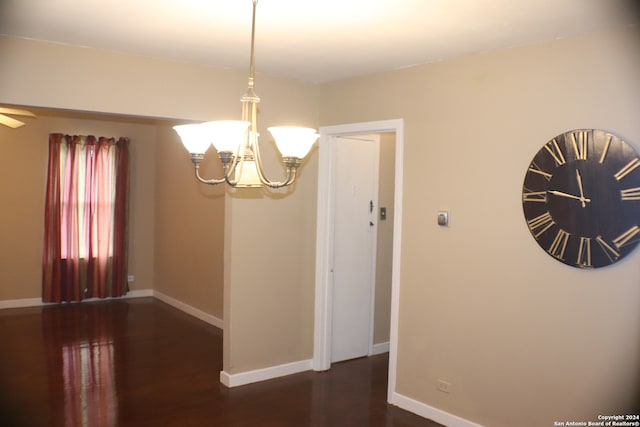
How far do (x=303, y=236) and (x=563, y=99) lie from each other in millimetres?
2400

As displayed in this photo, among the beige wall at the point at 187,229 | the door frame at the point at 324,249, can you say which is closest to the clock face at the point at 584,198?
the door frame at the point at 324,249

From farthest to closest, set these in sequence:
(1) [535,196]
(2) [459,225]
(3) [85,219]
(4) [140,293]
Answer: (4) [140,293], (3) [85,219], (2) [459,225], (1) [535,196]

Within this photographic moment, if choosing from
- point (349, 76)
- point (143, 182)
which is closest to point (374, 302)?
point (349, 76)

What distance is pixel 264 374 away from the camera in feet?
15.1

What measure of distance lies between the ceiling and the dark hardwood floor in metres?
2.49

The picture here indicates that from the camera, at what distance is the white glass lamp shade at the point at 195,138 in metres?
2.30

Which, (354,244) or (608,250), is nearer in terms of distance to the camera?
(608,250)

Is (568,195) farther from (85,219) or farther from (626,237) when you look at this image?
(85,219)

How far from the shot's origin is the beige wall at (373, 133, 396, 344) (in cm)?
530

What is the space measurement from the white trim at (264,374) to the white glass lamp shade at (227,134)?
108 inches

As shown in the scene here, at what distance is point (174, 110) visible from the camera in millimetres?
4027

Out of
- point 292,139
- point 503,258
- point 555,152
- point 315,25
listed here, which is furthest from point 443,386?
point 315,25

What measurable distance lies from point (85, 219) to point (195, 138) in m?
5.45

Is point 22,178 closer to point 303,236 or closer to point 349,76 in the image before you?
point 303,236
